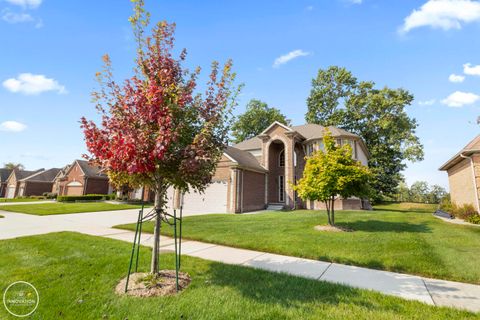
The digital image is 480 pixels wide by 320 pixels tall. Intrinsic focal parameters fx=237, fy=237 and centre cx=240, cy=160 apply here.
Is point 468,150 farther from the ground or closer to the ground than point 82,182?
farther from the ground

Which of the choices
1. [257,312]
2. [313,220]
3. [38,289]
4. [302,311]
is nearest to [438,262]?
[302,311]

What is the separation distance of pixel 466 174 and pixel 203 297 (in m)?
19.3

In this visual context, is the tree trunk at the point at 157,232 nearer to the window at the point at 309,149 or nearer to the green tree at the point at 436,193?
the window at the point at 309,149

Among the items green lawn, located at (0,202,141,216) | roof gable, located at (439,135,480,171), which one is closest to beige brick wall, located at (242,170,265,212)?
green lawn, located at (0,202,141,216)

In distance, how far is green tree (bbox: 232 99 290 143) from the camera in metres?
38.5

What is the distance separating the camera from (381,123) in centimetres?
2933

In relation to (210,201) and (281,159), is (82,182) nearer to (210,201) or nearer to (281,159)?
(210,201)

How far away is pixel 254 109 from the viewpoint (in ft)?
128

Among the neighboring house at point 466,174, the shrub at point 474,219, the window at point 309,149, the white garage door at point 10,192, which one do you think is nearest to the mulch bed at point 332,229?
the shrub at point 474,219

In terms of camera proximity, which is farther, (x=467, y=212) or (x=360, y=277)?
Answer: (x=467, y=212)

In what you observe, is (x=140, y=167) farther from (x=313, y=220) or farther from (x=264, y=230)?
(x=313, y=220)

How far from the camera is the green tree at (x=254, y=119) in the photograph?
38.5 meters

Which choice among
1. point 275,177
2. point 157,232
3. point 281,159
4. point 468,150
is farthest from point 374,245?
point 281,159

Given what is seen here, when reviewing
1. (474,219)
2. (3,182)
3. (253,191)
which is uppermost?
(3,182)
